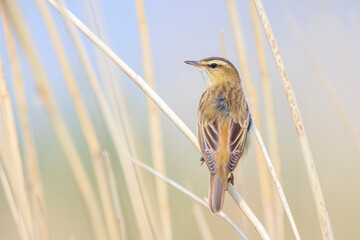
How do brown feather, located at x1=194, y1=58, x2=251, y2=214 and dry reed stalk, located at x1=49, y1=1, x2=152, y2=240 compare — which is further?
brown feather, located at x1=194, y1=58, x2=251, y2=214

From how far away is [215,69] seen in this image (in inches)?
129

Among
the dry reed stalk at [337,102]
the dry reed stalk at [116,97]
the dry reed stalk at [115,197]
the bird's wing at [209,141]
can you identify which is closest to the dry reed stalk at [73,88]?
the dry reed stalk at [115,197]

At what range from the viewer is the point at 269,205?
2.61 metres

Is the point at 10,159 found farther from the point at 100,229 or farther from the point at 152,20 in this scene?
the point at 152,20

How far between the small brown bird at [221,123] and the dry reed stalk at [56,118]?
1.72 ft

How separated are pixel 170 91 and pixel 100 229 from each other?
2628 millimetres

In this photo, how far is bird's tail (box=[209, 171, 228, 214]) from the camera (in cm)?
223

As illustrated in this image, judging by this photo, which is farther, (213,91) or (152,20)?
(152,20)

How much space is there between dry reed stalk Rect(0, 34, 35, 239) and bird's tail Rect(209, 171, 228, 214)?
2.60 feet

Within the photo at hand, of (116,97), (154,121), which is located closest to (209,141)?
(154,121)

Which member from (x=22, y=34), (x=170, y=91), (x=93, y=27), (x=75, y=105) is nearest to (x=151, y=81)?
(x=93, y=27)

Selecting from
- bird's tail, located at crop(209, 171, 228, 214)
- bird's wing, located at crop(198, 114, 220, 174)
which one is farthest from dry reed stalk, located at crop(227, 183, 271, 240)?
bird's wing, located at crop(198, 114, 220, 174)

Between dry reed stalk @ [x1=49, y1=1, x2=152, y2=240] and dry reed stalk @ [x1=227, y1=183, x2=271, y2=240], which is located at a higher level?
dry reed stalk @ [x1=49, y1=1, x2=152, y2=240]

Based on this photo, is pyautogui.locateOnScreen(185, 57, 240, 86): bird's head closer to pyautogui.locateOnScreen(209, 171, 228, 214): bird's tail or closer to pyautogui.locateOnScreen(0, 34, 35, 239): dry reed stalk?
pyautogui.locateOnScreen(209, 171, 228, 214): bird's tail
